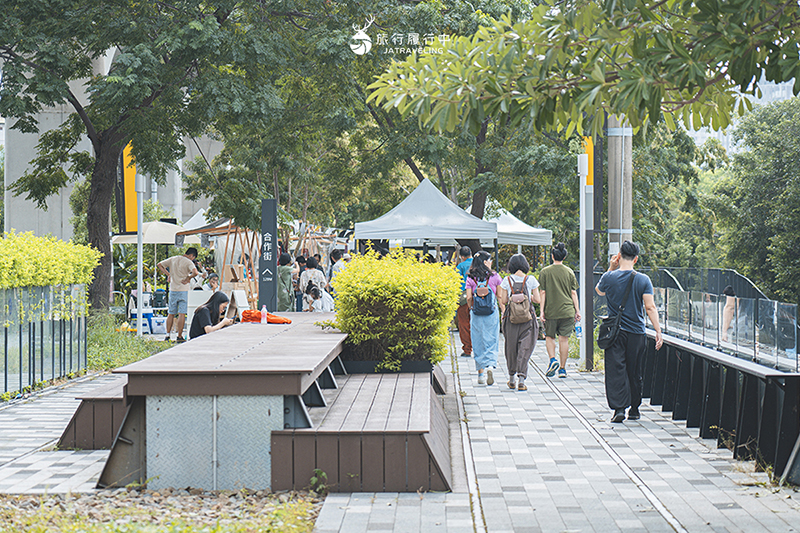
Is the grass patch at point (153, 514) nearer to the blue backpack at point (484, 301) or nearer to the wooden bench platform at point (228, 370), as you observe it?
the wooden bench platform at point (228, 370)

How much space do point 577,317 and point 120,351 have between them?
285 inches

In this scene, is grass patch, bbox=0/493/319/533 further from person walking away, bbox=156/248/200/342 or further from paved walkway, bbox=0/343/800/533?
person walking away, bbox=156/248/200/342

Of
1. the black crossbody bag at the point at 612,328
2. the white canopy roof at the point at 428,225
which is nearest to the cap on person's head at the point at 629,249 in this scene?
the black crossbody bag at the point at 612,328

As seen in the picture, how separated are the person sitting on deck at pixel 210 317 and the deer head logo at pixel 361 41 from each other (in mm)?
7192

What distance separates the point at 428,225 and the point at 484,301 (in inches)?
278

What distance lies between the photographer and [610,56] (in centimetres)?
456

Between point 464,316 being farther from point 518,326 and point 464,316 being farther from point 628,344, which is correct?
point 628,344

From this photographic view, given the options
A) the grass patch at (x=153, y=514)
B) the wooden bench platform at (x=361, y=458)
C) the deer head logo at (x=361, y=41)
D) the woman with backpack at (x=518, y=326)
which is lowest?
the grass patch at (x=153, y=514)

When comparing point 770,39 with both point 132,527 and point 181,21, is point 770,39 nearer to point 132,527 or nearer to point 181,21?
point 132,527

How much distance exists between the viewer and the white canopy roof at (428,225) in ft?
56.4

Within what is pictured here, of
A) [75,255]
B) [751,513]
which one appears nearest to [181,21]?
[75,255]

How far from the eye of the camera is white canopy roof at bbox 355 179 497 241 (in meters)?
17.2

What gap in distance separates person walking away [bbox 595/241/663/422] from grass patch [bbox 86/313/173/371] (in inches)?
292

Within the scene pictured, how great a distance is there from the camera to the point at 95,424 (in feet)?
23.2
